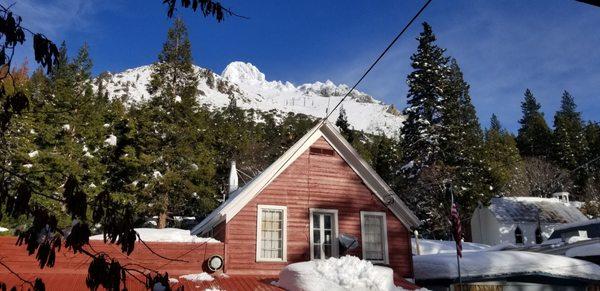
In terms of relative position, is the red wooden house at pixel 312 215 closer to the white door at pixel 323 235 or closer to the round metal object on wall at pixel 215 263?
the white door at pixel 323 235

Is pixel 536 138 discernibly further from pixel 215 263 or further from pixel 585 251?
pixel 215 263

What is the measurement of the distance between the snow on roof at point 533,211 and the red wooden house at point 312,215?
3182 cm

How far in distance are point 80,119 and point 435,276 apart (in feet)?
110

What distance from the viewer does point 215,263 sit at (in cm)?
1498

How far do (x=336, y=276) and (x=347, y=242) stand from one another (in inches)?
116

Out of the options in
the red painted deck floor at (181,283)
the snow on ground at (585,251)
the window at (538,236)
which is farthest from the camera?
the window at (538,236)

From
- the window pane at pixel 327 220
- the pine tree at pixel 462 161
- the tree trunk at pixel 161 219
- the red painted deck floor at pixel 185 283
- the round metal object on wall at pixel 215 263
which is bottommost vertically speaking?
the red painted deck floor at pixel 185 283

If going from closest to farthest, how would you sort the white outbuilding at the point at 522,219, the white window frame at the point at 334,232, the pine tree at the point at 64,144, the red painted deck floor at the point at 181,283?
the red painted deck floor at the point at 181,283 < the white window frame at the point at 334,232 < the pine tree at the point at 64,144 < the white outbuilding at the point at 522,219

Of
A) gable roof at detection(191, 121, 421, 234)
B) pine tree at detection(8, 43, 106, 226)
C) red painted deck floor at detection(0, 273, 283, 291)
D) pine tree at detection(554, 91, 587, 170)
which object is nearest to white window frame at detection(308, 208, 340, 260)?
gable roof at detection(191, 121, 421, 234)

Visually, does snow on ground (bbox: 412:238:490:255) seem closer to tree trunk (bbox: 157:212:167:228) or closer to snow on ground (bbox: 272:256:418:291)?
tree trunk (bbox: 157:212:167:228)

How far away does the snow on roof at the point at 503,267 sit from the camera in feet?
58.5

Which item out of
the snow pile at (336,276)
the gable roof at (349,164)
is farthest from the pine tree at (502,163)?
the snow pile at (336,276)

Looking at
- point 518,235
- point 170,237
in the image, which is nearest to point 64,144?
point 170,237

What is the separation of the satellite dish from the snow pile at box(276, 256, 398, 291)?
2188mm
